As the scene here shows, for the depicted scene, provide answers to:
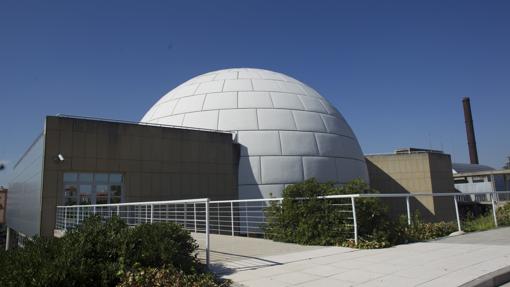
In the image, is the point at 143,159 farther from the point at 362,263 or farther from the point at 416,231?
the point at 362,263

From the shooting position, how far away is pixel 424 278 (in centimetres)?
621

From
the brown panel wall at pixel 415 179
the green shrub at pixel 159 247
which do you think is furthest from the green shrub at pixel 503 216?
the green shrub at pixel 159 247

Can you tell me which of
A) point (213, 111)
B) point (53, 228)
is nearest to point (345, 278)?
point (53, 228)

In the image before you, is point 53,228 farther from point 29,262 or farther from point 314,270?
point 314,270

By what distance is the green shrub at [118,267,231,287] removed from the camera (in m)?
5.87

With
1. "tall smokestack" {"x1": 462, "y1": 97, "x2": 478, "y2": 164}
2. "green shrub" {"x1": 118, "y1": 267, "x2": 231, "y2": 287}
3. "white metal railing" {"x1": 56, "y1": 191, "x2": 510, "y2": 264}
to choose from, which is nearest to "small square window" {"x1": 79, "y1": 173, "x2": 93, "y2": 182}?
"white metal railing" {"x1": 56, "y1": 191, "x2": 510, "y2": 264}

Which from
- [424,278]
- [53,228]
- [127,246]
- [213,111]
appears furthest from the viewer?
[213,111]

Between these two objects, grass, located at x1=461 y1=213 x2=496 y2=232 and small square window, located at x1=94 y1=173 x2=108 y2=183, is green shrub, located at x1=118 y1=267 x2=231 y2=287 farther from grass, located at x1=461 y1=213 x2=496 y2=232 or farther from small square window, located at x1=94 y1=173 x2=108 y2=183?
small square window, located at x1=94 y1=173 x2=108 y2=183

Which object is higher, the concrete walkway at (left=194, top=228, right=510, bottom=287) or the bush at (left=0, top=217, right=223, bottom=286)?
the bush at (left=0, top=217, right=223, bottom=286)

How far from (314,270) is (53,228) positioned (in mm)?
12228

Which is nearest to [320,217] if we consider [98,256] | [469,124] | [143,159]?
[98,256]

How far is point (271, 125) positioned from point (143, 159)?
7161 mm

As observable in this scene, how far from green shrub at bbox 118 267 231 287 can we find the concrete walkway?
0.52m

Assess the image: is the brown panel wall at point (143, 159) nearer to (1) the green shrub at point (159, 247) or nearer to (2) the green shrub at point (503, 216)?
(1) the green shrub at point (159, 247)
